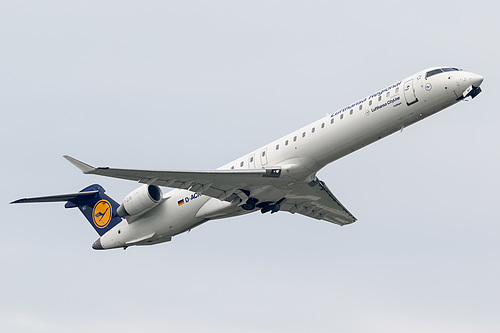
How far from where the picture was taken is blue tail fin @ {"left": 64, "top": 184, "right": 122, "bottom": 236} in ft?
116

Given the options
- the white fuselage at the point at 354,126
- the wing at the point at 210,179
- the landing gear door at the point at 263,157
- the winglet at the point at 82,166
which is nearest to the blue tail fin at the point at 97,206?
the white fuselage at the point at 354,126

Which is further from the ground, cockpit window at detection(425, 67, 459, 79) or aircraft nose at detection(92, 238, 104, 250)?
cockpit window at detection(425, 67, 459, 79)

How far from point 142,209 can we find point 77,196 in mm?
4440

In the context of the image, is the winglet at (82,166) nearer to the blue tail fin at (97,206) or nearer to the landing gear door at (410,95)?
the blue tail fin at (97,206)

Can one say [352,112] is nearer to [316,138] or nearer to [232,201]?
[316,138]

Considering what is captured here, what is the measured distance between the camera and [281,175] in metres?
28.7

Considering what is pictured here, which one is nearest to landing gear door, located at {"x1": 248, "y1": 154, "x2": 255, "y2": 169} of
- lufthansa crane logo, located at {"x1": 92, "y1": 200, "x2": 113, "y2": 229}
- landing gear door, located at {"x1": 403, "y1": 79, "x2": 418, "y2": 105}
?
landing gear door, located at {"x1": 403, "y1": 79, "x2": 418, "y2": 105}

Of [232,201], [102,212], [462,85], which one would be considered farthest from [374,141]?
[102,212]

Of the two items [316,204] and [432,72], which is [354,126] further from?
[316,204]

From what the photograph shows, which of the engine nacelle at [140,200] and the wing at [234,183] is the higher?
the engine nacelle at [140,200]

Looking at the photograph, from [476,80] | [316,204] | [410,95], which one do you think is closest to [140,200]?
[316,204]

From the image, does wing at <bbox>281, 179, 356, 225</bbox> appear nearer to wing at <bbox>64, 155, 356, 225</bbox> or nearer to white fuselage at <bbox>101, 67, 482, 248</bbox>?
wing at <bbox>64, 155, 356, 225</bbox>

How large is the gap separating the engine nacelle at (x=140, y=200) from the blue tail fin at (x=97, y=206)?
9.51ft

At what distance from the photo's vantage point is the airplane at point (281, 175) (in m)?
27.1
